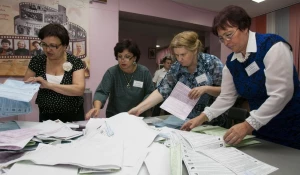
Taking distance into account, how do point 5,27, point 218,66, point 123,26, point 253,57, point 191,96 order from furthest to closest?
point 123,26
point 5,27
point 218,66
point 191,96
point 253,57

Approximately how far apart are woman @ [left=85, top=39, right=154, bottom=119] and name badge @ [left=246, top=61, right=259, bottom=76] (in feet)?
3.32

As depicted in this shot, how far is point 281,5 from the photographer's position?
4492 millimetres

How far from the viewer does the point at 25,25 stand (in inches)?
109

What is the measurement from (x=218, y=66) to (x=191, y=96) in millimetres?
315

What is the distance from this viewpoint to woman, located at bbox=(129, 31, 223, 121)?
1.36 metres

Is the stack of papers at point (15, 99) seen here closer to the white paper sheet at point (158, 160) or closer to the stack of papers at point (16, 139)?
the stack of papers at point (16, 139)

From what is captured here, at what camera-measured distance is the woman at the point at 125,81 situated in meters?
1.76

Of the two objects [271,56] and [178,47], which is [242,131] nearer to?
[271,56]

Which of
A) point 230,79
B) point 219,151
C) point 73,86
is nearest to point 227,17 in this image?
point 230,79

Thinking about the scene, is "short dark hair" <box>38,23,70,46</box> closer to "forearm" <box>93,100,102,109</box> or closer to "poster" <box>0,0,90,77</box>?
"forearm" <box>93,100,102,109</box>

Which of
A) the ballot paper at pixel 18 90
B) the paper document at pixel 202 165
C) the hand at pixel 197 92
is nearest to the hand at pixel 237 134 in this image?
the paper document at pixel 202 165

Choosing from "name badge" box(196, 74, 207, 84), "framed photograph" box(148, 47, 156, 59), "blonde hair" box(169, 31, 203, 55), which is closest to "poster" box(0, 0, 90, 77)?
"blonde hair" box(169, 31, 203, 55)

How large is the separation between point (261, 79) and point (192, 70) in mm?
546

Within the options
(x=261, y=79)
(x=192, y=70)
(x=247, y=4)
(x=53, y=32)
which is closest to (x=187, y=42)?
(x=192, y=70)
